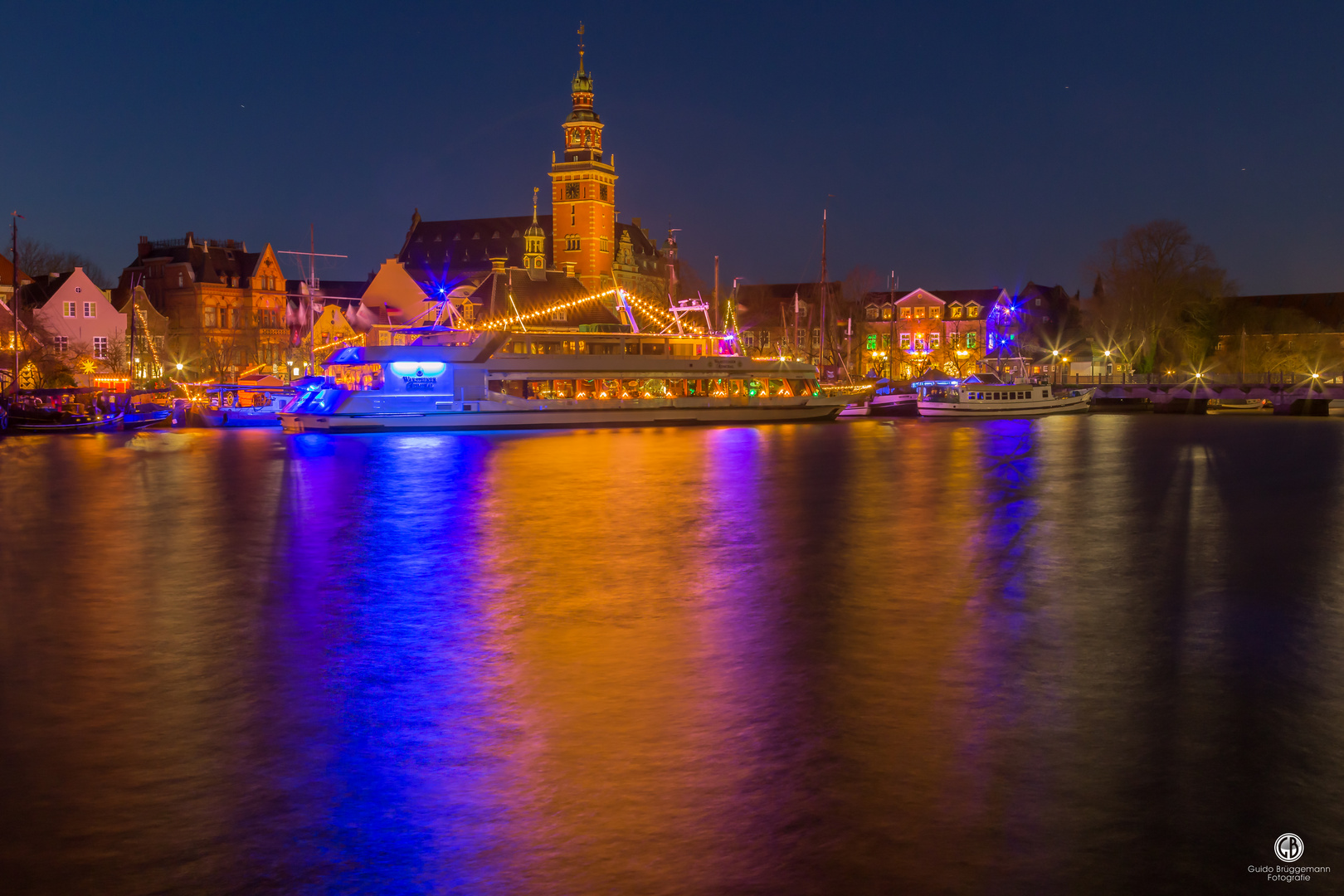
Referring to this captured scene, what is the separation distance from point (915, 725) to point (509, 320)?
56.2 metres

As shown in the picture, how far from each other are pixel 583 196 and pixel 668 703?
127m

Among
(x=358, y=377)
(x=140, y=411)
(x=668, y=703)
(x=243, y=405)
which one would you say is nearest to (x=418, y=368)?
(x=358, y=377)

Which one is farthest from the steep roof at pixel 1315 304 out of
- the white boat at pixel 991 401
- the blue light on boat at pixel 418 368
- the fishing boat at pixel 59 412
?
the fishing boat at pixel 59 412

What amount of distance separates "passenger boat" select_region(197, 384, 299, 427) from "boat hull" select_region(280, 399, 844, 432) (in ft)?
19.6

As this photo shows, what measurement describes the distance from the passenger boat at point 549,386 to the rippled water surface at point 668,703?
3269 cm

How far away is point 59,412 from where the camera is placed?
54.3 m

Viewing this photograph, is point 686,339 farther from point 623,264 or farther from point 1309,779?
point 623,264

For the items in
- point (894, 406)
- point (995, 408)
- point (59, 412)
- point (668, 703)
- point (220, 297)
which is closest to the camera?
point (668, 703)

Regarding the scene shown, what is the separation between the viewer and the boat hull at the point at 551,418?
2042 inches

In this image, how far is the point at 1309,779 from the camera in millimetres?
6797

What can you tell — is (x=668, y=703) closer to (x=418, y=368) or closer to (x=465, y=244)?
(x=418, y=368)

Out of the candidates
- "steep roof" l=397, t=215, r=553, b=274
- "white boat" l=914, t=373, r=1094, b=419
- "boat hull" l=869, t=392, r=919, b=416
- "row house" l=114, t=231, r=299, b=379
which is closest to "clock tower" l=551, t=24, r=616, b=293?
"steep roof" l=397, t=215, r=553, b=274

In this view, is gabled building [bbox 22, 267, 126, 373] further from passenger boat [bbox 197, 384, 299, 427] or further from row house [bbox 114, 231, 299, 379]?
row house [bbox 114, 231, 299, 379]

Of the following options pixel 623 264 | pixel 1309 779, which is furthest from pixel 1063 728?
pixel 623 264
